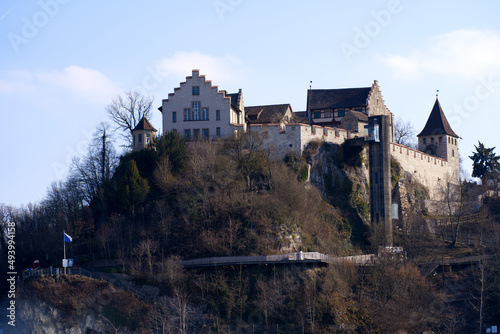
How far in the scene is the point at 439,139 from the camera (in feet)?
295

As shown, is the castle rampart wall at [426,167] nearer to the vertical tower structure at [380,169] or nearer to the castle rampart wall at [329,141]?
the castle rampart wall at [329,141]

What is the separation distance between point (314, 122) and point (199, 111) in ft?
47.5

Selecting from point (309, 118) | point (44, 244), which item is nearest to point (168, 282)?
point (44, 244)

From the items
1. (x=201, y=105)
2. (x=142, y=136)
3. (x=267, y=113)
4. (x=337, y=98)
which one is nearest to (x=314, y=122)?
(x=337, y=98)

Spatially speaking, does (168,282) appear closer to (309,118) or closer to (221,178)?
(221,178)

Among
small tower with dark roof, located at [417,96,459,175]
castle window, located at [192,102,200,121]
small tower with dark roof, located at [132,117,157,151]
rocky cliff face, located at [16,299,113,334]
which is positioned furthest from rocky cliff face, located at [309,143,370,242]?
rocky cliff face, located at [16,299,113,334]

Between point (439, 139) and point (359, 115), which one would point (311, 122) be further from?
point (439, 139)

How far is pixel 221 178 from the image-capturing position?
64.8 m

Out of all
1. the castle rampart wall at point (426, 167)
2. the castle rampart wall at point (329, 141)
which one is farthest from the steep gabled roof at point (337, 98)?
the castle rampart wall at point (329, 141)

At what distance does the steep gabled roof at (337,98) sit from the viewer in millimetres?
82219

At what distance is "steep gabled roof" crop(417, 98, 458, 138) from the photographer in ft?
296

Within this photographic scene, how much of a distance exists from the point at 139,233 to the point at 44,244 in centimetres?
863

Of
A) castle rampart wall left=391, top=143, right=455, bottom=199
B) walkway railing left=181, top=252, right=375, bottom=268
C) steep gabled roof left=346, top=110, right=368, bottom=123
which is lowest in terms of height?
walkway railing left=181, top=252, right=375, bottom=268

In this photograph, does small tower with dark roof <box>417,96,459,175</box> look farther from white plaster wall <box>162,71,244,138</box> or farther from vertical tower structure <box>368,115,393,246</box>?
white plaster wall <box>162,71,244,138</box>
